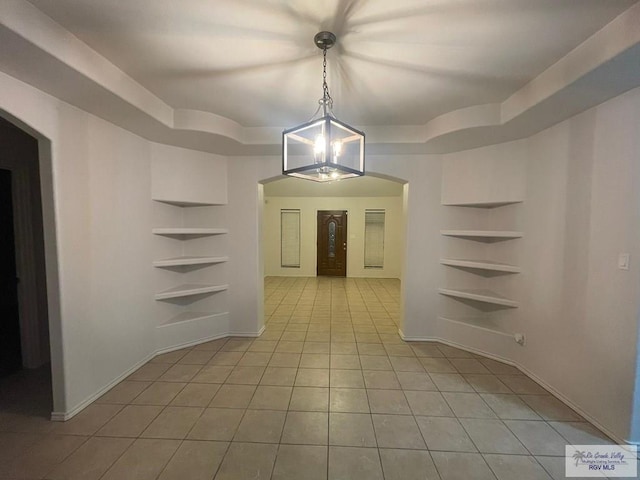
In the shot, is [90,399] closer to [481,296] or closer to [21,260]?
[21,260]

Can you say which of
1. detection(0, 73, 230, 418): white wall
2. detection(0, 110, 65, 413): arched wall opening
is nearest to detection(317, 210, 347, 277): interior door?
detection(0, 73, 230, 418): white wall

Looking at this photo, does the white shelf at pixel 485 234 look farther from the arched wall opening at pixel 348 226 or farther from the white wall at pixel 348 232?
the white wall at pixel 348 232

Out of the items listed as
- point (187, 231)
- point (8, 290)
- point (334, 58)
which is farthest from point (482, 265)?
point (8, 290)

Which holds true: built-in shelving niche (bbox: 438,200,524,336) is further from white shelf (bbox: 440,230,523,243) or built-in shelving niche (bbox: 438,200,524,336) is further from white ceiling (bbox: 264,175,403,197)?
white ceiling (bbox: 264,175,403,197)

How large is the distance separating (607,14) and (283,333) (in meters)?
3.99

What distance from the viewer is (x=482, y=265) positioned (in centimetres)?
304

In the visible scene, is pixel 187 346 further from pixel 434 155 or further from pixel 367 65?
pixel 434 155

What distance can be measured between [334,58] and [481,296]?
290 centimetres

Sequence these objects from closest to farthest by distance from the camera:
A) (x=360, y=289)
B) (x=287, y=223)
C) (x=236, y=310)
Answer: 1. (x=236, y=310)
2. (x=360, y=289)
3. (x=287, y=223)

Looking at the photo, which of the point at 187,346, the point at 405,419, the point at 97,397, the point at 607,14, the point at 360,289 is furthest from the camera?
the point at 360,289

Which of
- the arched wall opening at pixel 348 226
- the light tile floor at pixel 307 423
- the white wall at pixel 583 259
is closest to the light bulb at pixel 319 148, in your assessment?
the light tile floor at pixel 307 423

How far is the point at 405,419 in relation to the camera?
6.81 feet

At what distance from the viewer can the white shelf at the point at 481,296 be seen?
9.64 feet

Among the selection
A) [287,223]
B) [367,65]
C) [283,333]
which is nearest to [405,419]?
[283,333]
